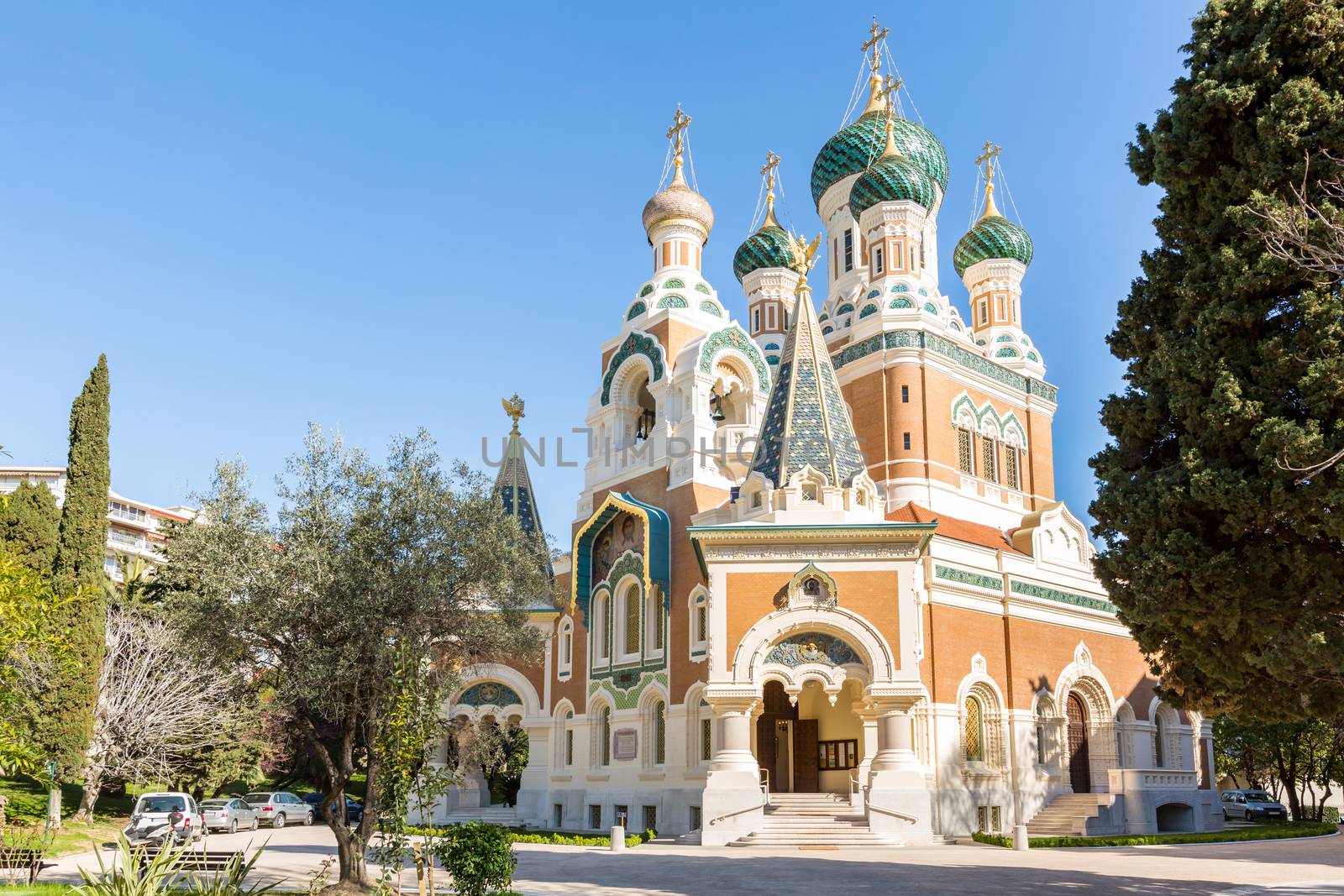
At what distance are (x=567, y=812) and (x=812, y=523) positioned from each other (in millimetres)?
10085

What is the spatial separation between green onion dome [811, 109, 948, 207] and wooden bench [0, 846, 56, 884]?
2540cm

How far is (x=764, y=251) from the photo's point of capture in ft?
109

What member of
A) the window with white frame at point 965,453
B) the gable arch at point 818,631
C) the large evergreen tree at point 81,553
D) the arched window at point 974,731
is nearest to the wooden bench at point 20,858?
the large evergreen tree at point 81,553

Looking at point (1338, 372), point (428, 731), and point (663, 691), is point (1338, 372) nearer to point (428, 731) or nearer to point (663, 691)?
point (428, 731)

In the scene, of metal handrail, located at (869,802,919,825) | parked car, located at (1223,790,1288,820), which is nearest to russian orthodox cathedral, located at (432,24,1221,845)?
metal handrail, located at (869,802,919,825)

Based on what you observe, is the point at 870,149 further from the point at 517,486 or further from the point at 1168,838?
the point at 1168,838

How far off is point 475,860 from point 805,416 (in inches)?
512

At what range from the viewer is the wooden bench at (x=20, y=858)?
11.8 meters

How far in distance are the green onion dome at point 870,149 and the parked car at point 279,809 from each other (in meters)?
21.5

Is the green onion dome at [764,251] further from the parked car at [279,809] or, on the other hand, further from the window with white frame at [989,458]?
the parked car at [279,809]

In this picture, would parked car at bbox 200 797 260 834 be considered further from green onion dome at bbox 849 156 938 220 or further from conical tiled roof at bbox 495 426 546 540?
green onion dome at bbox 849 156 938 220

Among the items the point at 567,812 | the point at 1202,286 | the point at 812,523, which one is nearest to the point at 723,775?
the point at 812,523

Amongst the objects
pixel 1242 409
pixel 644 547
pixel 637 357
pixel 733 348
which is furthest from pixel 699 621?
pixel 1242 409

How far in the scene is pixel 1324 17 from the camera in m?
10.8
